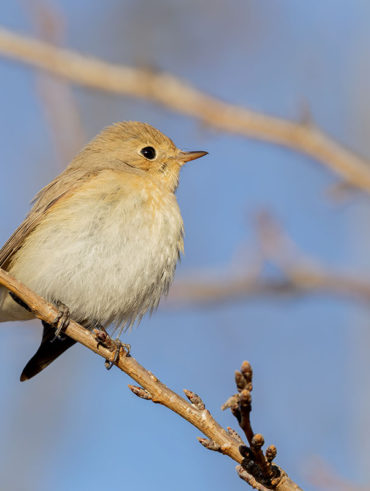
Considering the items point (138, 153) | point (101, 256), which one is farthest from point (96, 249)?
point (138, 153)

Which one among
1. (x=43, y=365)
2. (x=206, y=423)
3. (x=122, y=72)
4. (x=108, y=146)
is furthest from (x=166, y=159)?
(x=206, y=423)

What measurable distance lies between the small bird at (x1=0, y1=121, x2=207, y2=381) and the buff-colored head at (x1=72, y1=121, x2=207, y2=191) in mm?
121

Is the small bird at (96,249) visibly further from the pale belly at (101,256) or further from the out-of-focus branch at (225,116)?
the out-of-focus branch at (225,116)

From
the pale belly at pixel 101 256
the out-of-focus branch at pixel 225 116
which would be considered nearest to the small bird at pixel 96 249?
the pale belly at pixel 101 256

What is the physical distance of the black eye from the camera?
523cm

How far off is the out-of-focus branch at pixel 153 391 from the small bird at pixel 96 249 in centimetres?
56

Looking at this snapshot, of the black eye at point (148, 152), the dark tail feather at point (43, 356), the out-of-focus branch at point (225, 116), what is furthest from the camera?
the black eye at point (148, 152)

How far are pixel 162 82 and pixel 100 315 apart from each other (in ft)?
5.17

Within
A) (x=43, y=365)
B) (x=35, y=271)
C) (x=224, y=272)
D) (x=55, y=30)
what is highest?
(x=55, y=30)

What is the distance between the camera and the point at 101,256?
420 cm

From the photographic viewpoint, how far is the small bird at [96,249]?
4.23m

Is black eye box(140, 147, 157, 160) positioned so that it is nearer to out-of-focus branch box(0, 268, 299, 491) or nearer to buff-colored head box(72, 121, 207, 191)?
buff-colored head box(72, 121, 207, 191)

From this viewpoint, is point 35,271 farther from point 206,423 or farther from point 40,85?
point 206,423

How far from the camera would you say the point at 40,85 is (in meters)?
5.07
